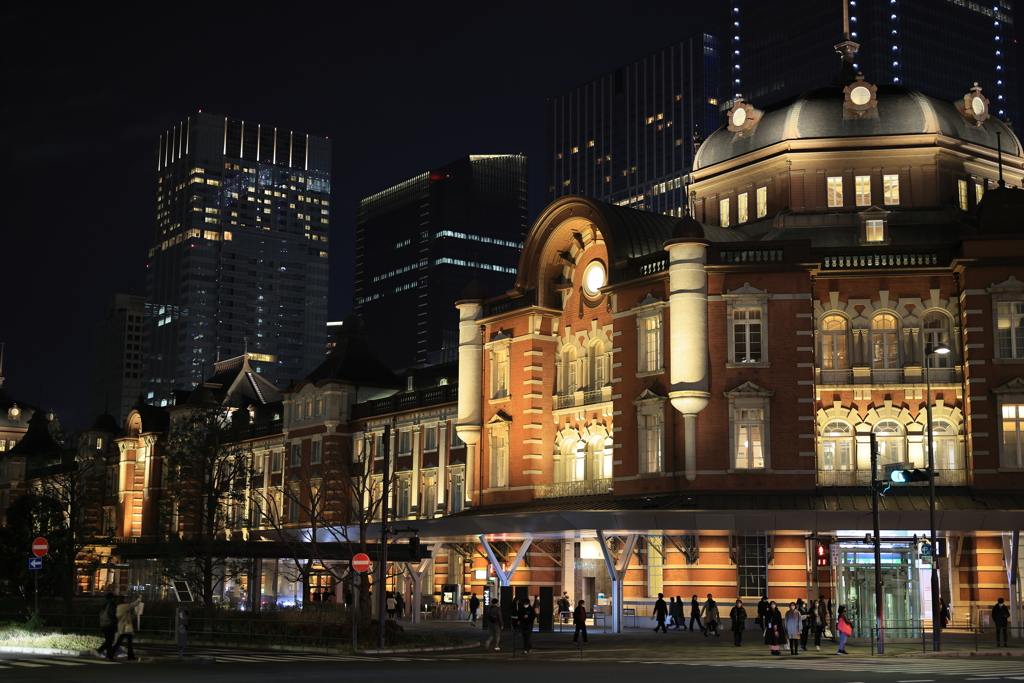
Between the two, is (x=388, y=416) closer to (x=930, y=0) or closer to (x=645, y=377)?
(x=645, y=377)

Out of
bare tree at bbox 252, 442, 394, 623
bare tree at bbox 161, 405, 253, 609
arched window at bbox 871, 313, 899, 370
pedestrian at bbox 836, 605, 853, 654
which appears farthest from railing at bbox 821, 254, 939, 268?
bare tree at bbox 161, 405, 253, 609

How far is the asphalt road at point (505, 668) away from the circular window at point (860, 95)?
101ft

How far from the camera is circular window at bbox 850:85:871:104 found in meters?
58.9

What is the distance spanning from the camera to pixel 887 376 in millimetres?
52000

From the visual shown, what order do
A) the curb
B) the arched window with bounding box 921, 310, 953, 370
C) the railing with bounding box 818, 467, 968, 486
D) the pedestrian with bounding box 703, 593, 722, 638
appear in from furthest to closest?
the arched window with bounding box 921, 310, 953, 370, the railing with bounding box 818, 467, 968, 486, the pedestrian with bounding box 703, 593, 722, 638, the curb

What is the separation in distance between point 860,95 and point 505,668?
38.4 metres

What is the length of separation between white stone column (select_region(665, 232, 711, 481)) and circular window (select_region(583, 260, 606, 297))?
732cm

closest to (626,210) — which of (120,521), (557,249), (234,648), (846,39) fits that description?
(557,249)

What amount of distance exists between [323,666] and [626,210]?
1337 inches

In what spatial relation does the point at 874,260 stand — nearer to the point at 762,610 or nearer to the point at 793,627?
the point at 762,610

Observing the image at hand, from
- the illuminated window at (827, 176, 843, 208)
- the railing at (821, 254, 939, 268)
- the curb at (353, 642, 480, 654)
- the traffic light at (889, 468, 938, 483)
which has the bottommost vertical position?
the curb at (353, 642, 480, 654)

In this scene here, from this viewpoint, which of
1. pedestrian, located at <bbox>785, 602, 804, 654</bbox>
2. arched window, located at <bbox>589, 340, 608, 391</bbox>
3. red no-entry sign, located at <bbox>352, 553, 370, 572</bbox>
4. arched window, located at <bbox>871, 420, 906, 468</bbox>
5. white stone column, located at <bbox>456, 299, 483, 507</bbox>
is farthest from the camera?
white stone column, located at <bbox>456, 299, 483, 507</bbox>

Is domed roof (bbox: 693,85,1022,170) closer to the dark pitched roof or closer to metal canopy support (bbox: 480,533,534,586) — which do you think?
metal canopy support (bbox: 480,533,534,586)

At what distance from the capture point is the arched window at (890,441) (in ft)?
169
